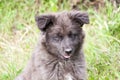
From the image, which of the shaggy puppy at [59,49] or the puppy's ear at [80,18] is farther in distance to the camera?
the puppy's ear at [80,18]

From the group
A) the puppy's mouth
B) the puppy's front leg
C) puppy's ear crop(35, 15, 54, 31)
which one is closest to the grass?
the puppy's front leg

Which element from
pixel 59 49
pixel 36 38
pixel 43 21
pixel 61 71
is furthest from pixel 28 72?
pixel 36 38

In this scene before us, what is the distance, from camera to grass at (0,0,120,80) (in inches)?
340

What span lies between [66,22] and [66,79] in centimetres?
84

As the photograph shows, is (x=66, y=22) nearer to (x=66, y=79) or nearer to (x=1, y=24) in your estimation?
(x=66, y=79)

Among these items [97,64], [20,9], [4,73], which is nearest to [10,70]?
[4,73]

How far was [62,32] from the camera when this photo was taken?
278 inches

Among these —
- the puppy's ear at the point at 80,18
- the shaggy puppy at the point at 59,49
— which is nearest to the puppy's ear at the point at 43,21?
the shaggy puppy at the point at 59,49

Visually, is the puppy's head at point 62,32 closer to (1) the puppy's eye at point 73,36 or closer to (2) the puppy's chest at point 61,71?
(1) the puppy's eye at point 73,36

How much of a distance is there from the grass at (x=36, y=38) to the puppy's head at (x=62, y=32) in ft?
4.51

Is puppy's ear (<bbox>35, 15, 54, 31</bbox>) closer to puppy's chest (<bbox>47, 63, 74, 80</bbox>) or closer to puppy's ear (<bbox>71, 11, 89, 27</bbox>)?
puppy's ear (<bbox>71, 11, 89, 27</bbox>)

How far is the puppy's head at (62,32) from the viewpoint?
708cm

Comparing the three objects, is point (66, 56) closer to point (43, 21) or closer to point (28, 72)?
point (43, 21)

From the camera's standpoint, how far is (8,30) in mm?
10445
